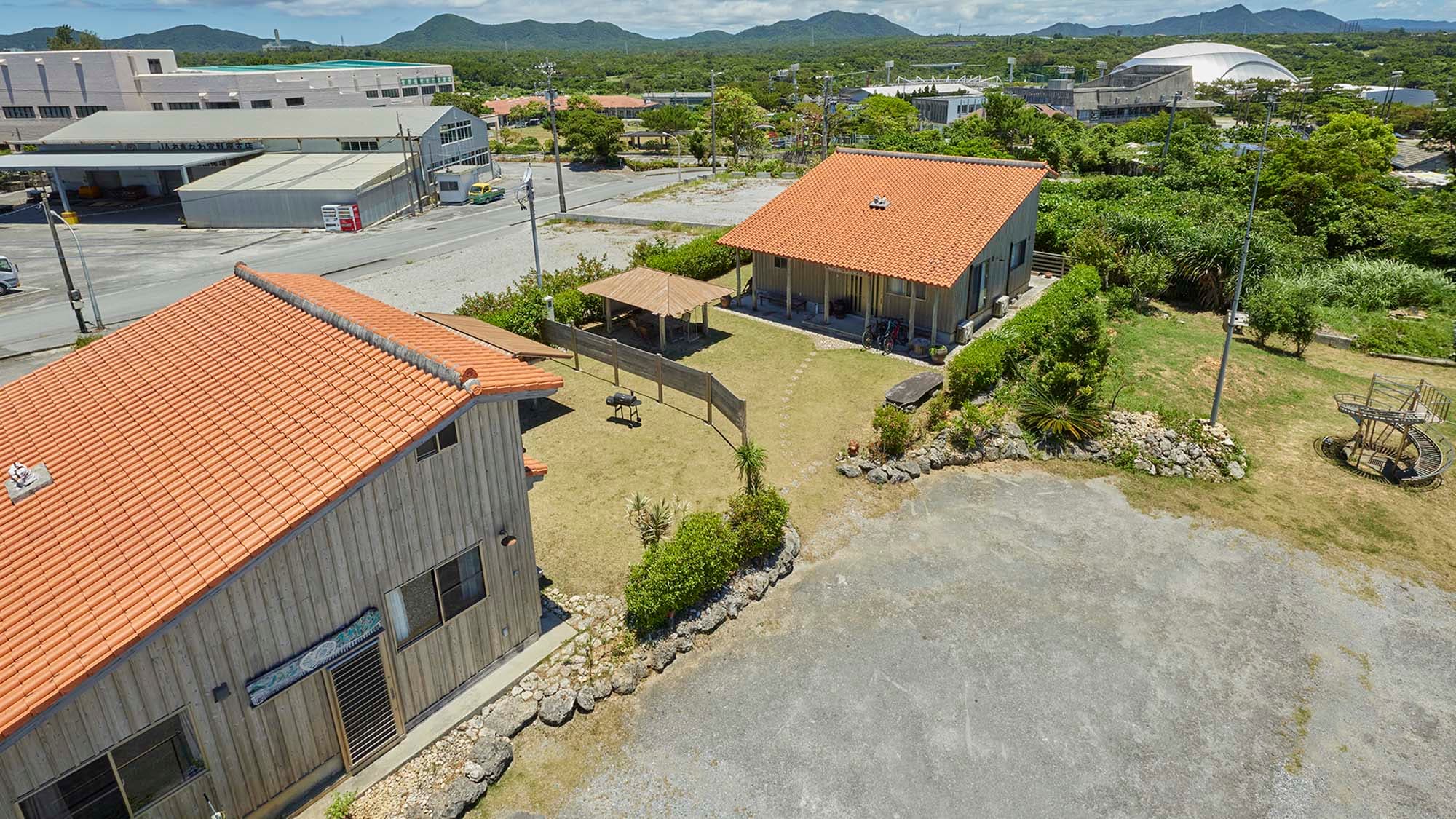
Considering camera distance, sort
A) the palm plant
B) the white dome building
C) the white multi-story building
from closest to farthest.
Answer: the palm plant
the white multi-story building
the white dome building

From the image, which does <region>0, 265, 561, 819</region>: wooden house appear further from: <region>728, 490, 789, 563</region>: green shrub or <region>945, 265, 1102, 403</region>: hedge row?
<region>945, 265, 1102, 403</region>: hedge row

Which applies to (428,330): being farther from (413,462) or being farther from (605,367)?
(605,367)

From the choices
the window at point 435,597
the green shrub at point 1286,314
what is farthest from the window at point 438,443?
the green shrub at point 1286,314

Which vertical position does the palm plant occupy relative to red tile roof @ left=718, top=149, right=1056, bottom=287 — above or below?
below

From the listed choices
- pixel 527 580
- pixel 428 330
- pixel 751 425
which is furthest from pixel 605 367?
pixel 527 580

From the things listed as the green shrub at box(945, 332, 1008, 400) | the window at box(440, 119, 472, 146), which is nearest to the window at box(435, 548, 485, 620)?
the green shrub at box(945, 332, 1008, 400)

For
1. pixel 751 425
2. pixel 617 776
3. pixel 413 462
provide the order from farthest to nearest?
pixel 751 425
pixel 617 776
pixel 413 462
